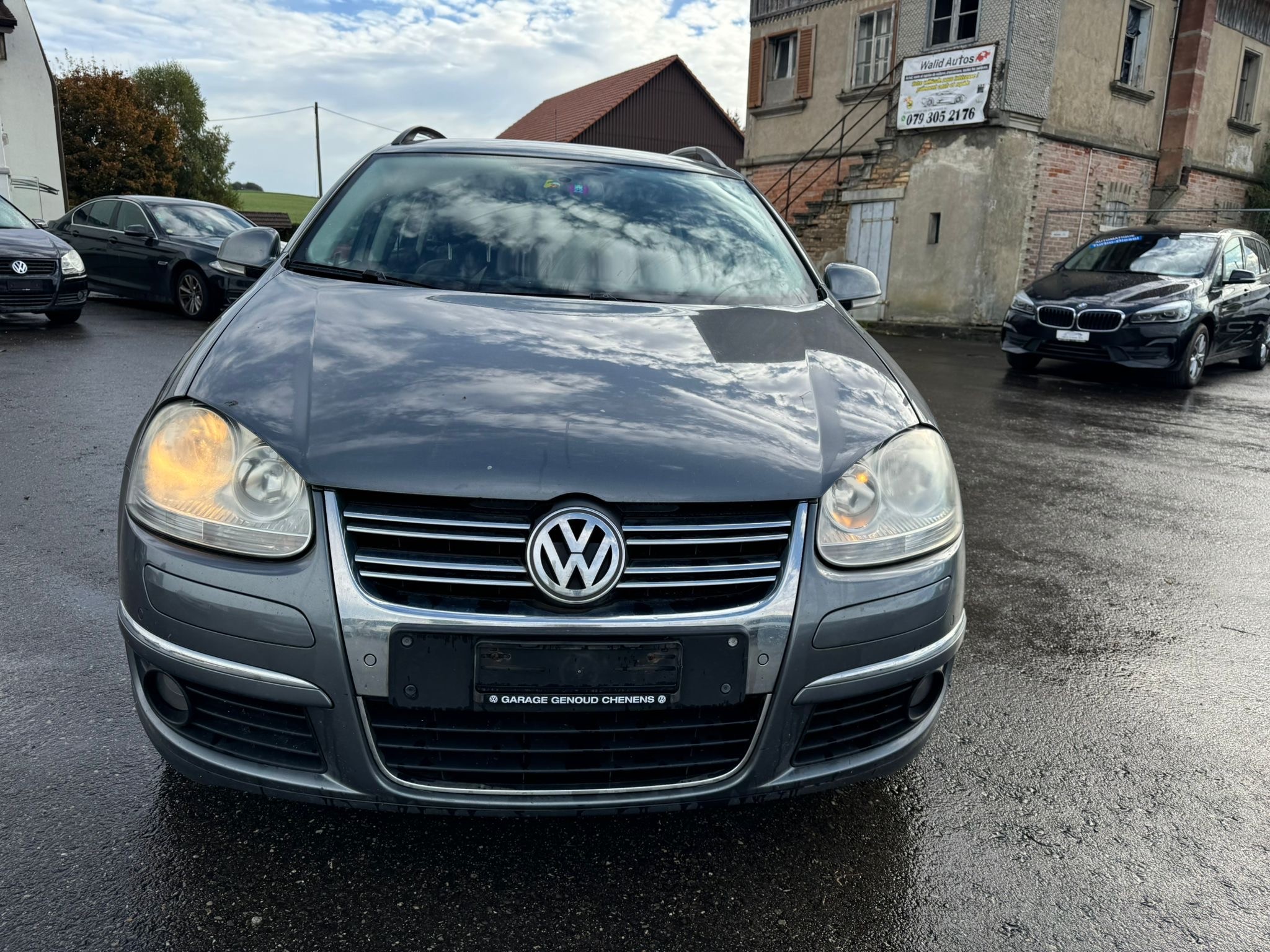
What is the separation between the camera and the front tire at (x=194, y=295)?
11.1 m

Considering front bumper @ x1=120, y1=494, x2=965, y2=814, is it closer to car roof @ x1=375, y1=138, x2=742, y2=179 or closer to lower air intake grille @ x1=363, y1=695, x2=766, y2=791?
lower air intake grille @ x1=363, y1=695, x2=766, y2=791

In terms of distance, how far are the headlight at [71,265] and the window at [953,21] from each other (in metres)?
13.1

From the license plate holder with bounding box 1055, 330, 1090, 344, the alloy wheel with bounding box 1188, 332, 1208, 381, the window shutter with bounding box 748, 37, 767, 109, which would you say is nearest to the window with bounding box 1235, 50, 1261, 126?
the window shutter with bounding box 748, 37, 767, 109

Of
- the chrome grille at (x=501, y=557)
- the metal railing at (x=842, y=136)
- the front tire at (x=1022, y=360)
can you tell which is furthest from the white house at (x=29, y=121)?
the chrome grille at (x=501, y=557)

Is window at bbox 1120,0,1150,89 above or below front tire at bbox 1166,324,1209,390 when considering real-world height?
above

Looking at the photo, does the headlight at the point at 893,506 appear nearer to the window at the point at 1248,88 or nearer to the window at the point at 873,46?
the window at the point at 873,46

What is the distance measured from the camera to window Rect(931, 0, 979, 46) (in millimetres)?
15288

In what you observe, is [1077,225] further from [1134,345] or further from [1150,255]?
[1134,345]

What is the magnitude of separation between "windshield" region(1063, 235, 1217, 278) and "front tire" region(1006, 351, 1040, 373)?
3.59 ft

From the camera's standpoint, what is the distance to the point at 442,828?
6.61 feet

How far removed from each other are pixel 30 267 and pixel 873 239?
1277 cm

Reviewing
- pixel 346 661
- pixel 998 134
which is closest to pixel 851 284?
pixel 346 661

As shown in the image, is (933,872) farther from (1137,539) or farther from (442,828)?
(1137,539)

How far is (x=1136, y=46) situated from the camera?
55.8 ft
